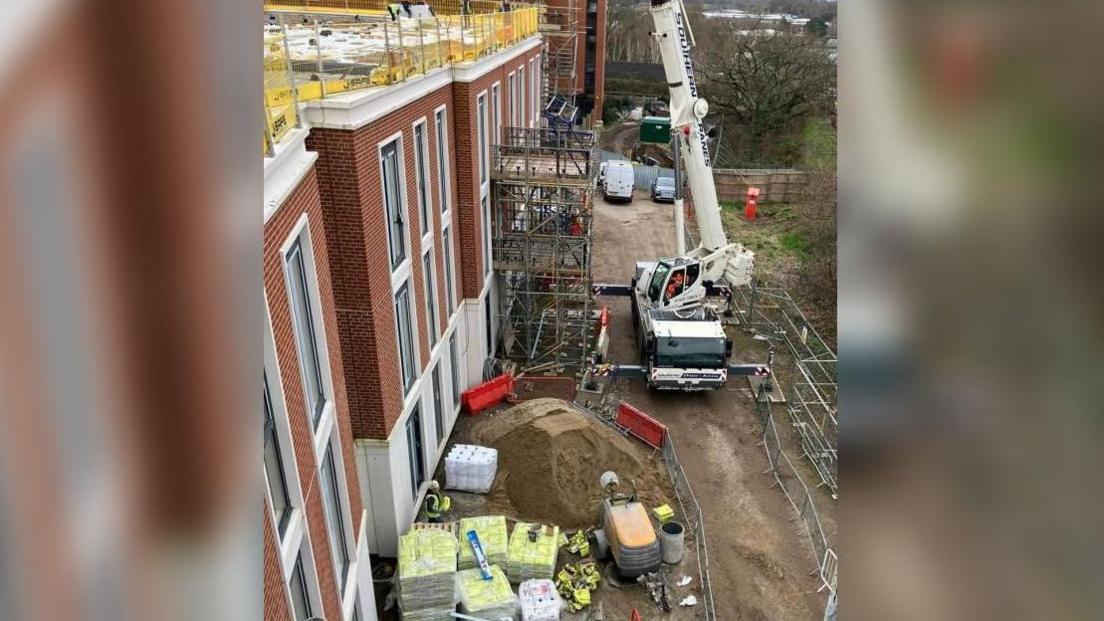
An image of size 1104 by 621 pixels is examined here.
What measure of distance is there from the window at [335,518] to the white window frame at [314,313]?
531 mm

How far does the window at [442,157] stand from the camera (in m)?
13.8

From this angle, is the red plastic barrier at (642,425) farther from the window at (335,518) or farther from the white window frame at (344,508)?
the window at (335,518)

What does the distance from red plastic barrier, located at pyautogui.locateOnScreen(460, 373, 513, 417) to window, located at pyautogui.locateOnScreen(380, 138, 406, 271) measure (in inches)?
212

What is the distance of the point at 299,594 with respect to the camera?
6641 mm

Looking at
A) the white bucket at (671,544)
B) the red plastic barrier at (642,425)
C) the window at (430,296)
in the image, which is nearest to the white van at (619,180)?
the red plastic barrier at (642,425)

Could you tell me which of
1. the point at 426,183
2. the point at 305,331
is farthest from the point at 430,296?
the point at 305,331

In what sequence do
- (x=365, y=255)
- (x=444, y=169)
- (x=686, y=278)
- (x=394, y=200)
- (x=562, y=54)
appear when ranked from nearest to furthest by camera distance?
(x=365, y=255), (x=394, y=200), (x=444, y=169), (x=686, y=278), (x=562, y=54)

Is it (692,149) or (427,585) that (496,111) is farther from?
(427,585)

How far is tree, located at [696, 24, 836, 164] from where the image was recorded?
40.7 m

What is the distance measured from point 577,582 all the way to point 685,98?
456 inches

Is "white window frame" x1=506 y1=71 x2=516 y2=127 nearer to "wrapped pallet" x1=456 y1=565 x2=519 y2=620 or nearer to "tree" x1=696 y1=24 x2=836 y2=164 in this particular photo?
"wrapped pallet" x1=456 y1=565 x2=519 y2=620

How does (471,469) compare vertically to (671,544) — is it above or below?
above
